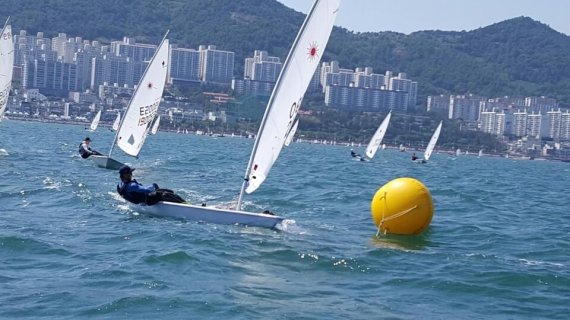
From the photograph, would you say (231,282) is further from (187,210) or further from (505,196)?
(505,196)

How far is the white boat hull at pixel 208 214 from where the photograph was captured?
1670 cm

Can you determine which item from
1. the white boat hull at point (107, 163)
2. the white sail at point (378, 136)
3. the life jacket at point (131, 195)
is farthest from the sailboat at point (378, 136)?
the life jacket at point (131, 195)

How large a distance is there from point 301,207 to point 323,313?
11.2 meters

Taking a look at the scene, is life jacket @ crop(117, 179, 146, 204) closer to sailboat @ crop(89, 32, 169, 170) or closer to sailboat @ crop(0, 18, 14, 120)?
sailboat @ crop(89, 32, 169, 170)

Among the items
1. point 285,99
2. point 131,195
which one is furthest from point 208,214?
point 285,99

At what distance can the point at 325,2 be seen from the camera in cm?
1639

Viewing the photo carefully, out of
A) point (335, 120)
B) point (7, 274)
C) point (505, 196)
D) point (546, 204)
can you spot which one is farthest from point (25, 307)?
point (335, 120)

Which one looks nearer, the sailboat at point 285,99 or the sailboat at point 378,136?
the sailboat at point 285,99

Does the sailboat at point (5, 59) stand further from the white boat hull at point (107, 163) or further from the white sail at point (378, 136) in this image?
the white sail at point (378, 136)

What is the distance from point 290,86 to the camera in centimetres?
1655

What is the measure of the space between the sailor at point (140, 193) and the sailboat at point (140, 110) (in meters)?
11.5

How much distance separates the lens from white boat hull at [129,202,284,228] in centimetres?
1670

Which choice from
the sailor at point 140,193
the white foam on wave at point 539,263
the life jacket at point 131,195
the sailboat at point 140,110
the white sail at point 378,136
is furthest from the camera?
the white sail at point 378,136

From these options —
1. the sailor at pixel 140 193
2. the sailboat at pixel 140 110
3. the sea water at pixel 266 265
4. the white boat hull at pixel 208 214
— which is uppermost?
the sailboat at pixel 140 110
